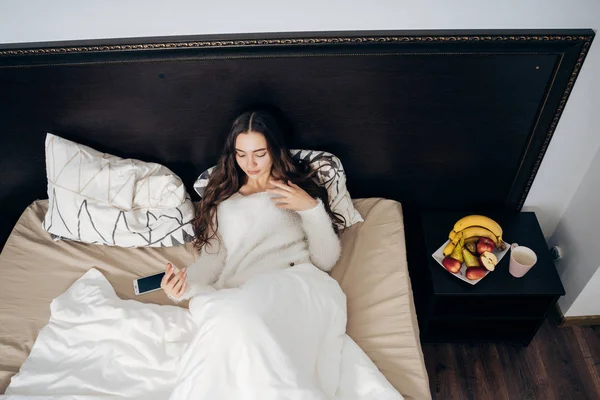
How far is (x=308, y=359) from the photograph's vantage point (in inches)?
55.6

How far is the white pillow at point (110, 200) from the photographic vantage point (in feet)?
5.79

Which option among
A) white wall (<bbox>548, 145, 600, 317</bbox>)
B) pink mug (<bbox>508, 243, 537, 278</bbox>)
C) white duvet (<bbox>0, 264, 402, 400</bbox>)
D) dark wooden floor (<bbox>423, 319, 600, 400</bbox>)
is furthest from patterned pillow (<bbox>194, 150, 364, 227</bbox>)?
white wall (<bbox>548, 145, 600, 317</bbox>)

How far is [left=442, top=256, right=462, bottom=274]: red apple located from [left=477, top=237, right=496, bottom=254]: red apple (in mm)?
86

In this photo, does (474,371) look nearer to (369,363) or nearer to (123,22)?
(369,363)

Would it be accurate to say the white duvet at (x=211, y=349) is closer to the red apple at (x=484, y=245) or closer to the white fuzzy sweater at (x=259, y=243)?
the white fuzzy sweater at (x=259, y=243)

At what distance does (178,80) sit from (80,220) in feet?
2.09

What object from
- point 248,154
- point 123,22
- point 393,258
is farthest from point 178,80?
point 393,258

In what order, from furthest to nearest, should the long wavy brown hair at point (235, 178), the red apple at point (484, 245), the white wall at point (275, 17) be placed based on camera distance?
the red apple at point (484, 245)
the long wavy brown hair at point (235, 178)
the white wall at point (275, 17)

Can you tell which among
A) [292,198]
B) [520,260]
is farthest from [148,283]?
[520,260]

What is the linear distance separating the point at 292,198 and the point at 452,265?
0.63 metres

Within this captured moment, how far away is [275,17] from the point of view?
5.01 feet

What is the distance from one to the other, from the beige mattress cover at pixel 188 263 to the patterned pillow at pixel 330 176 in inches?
4.7

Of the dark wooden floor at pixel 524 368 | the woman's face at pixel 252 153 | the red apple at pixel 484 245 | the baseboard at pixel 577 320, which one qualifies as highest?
the woman's face at pixel 252 153

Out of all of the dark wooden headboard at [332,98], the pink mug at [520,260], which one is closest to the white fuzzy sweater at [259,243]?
the dark wooden headboard at [332,98]
